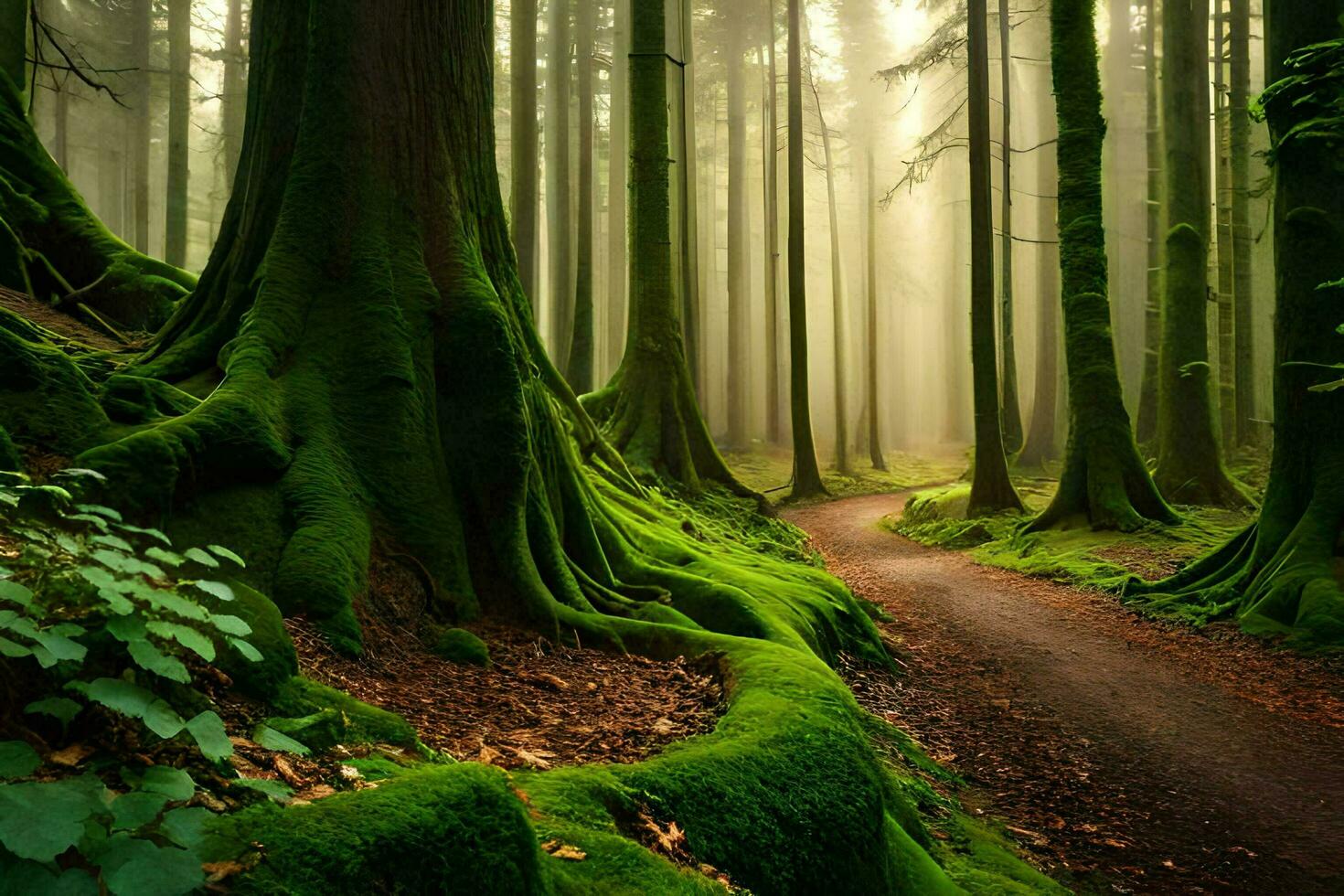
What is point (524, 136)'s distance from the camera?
15914 mm

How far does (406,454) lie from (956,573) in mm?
8612

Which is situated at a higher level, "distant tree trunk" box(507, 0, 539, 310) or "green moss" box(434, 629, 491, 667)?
"distant tree trunk" box(507, 0, 539, 310)

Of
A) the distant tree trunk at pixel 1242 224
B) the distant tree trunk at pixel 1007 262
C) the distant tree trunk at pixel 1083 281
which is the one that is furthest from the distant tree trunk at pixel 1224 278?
the distant tree trunk at pixel 1083 281

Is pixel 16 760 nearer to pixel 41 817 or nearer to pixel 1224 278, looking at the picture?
pixel 41 817

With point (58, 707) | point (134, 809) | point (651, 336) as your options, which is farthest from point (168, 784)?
point (651, 336)

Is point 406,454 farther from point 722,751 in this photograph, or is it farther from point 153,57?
point 153,57

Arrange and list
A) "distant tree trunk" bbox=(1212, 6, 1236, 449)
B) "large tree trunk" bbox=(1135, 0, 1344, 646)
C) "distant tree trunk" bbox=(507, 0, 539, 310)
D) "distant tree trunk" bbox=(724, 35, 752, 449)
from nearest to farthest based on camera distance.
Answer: "large tree trunk" bbox=(1135, 0, 1344, 646) → "distant tree trunk" bbox=(507, 0, 539, 310) → "distant tree trunk" bbox=(1212, 6, 1236, 449) → "distant tree trunk" bbox=(724, 35, 752, 449)

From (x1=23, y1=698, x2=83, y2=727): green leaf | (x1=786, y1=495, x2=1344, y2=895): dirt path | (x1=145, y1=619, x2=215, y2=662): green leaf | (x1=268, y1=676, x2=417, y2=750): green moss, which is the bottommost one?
(x1=786, y1=495, x2=1344, y2=895): dirt path

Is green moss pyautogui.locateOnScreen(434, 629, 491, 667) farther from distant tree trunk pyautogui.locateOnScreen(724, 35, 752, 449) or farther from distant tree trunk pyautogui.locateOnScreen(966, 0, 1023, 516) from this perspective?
distant tree trunk pyautogui.locateOnScreen(724, 35, 752, 449)

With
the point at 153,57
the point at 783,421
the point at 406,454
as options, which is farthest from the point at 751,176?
the point at 406,454

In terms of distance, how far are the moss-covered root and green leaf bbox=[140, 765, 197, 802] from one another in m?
6.84

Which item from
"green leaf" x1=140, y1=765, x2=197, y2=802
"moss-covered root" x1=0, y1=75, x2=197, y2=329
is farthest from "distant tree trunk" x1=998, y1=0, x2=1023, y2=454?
"green leaf" x1=140, y1=765, x2=197, y2=802

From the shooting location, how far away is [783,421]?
41.7 metres

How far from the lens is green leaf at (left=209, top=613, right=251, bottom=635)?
179 centimetres
